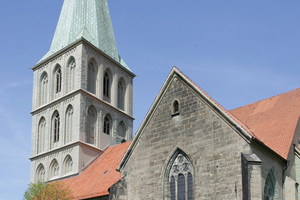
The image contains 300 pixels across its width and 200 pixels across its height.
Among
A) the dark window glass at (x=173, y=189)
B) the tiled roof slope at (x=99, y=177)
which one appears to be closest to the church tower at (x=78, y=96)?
the tiled roof slope at (x=99, y=177)

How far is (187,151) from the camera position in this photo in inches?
787

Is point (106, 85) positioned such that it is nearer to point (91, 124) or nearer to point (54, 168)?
point (91, 124)

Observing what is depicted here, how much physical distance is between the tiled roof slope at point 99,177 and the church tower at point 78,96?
0.97m

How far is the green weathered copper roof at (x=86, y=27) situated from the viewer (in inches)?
1506

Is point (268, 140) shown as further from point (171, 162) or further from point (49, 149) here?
point (49, 149)

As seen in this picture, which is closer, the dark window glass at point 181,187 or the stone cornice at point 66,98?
Result: the dark window glass at point 181,187

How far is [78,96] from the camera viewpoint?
3484 centimetres

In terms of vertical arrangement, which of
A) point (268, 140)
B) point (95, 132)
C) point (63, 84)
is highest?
point (63, 84)

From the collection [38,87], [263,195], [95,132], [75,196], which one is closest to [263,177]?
[263,195]

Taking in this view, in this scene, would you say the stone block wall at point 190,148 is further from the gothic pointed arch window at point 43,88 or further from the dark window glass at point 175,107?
the gothic pointed arch window at point 43,88

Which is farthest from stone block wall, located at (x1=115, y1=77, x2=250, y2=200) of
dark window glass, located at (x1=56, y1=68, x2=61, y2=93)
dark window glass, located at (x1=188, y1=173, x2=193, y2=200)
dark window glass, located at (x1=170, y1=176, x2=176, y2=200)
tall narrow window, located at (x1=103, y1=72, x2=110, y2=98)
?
dark window glass, located at (x1=56, y1=68, x2=61, y2=93)

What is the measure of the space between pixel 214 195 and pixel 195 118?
3.61 m

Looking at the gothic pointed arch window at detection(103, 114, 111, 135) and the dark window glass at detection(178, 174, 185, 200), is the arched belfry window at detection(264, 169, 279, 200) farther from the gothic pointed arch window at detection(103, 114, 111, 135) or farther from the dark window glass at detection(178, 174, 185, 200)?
the gothic pointed arch window at detection(103, 114, 111, 135)

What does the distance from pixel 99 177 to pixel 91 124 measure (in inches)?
273
